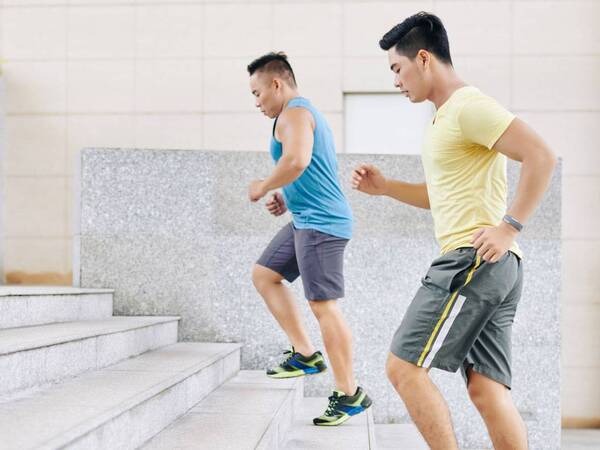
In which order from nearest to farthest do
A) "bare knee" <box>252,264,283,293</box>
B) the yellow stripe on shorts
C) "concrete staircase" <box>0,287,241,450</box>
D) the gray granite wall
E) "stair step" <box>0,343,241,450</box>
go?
"stair step" <box>0,343,241,450</box>, "concrete staircase" <box>0,287,241,450</box>, the yellow stripe on shorts, "bare knee" <box>252,264,283,293</box>, the gray granite wall

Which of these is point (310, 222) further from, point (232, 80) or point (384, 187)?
point (232, 80)

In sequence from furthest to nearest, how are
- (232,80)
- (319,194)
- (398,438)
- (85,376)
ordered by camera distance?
1. (232,80)
2. (398,438)
3. (319,194)
4. (85,376)

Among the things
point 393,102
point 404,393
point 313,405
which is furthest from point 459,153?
point 393,102

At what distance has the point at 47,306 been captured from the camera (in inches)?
160

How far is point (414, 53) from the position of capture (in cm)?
280

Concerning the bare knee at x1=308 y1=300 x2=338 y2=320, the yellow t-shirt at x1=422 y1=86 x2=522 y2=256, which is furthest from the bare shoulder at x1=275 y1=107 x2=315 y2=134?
the yellow t-shirt at x1=422 y1=86 x2=522 y2=256

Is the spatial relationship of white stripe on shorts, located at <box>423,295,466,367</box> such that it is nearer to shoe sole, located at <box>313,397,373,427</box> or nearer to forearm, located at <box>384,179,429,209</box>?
forearm, located at <box>384,179,429,209</box>

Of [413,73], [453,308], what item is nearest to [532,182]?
[453,308]

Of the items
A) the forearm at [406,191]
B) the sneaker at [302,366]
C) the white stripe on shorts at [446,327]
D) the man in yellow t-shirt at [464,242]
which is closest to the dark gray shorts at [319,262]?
the sneaker at [302,366]

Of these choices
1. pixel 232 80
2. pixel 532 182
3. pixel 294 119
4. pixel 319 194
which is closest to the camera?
pixel 532 182

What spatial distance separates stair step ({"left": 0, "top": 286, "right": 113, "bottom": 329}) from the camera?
365 cm

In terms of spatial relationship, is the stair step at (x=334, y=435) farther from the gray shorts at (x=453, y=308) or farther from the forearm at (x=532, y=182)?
the forearm at (x=532, y=182)

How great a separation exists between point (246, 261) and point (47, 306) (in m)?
1.73

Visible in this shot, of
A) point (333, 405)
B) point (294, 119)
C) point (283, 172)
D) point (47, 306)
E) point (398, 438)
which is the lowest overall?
point (398, 438)
